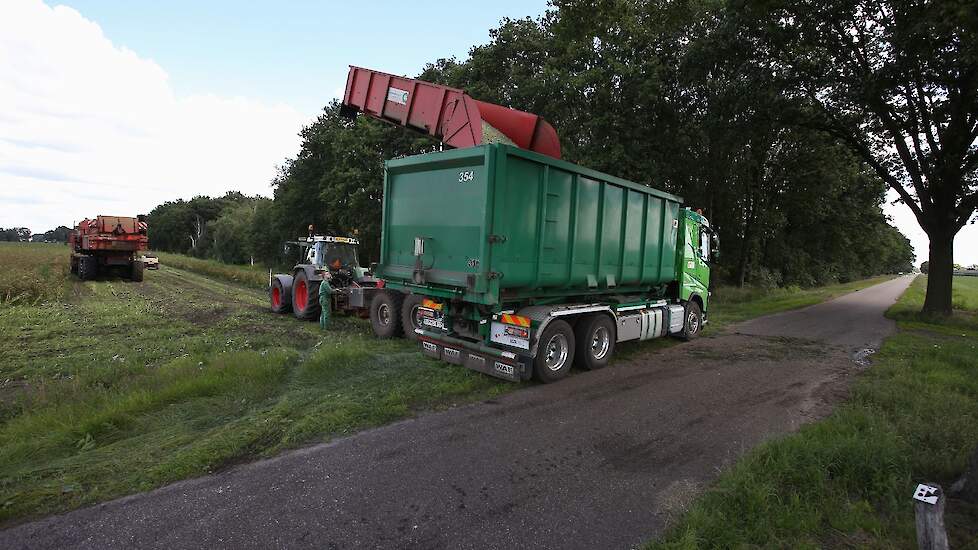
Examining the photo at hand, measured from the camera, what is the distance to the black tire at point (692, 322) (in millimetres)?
11365

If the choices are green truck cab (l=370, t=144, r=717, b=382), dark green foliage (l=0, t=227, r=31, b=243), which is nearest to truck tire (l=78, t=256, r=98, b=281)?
green truck cab (l=370, t=144, r=717, b=382)

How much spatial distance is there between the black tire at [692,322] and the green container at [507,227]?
2.80 metres

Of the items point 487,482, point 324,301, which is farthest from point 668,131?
point 487,482

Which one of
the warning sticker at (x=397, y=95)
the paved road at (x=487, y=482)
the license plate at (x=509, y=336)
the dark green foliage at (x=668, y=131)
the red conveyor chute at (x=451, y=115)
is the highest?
the dark green foliage at (x=668, y=131)

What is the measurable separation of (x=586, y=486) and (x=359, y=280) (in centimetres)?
959

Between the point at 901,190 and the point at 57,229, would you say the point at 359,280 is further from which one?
the point at 57,229

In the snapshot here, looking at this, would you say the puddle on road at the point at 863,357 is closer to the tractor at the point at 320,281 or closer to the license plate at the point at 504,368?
the license plate at the point at 504,368

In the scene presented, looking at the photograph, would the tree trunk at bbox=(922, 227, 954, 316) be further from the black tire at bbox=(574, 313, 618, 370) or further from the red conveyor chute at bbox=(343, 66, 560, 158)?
the red conveyor chute at bbox=(343, 66, 560, 158)

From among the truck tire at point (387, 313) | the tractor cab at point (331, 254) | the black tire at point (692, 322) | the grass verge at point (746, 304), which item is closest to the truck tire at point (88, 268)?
the tractor cab at point (331, 254)

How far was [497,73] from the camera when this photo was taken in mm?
22625

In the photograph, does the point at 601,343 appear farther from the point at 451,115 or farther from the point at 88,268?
the point at 88,268

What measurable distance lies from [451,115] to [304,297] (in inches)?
281

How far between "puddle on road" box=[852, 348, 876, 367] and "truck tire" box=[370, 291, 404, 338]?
8.88m

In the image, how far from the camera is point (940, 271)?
673 inches
